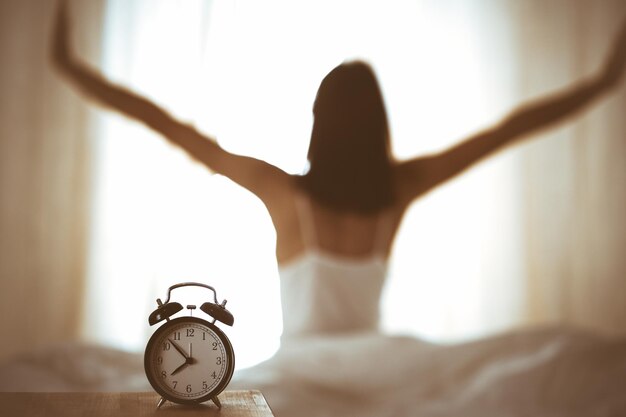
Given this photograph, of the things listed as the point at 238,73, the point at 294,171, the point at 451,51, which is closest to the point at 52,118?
the point at 238,73

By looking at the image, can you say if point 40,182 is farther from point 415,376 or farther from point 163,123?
point 415,376

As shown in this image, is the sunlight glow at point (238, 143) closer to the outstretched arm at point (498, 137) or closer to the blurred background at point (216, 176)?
the blurred background at point (216, 176)

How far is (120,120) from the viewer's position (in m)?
2.65

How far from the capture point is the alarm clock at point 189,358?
838mm

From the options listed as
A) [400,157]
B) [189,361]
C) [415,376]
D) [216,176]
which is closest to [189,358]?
[189,361]

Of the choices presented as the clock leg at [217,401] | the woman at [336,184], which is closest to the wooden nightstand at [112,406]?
the clock leg at [217,401]

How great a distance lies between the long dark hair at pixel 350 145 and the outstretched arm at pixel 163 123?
233mm

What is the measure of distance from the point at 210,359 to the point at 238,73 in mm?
1956

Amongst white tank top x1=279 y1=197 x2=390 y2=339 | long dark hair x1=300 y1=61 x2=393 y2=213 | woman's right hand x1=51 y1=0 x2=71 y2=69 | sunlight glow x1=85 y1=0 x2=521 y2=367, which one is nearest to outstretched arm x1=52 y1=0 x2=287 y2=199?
woman's right hand x1=51 y1=0 x2=71 y2=69

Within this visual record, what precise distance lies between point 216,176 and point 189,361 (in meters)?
1.79

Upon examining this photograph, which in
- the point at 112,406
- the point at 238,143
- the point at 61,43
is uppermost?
the point at 61,43

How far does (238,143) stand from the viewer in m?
2.67

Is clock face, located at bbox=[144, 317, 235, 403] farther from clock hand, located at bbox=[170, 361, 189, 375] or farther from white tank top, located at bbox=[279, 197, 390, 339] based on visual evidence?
white tank top, located at bbox=[279, 197, 390, 339]

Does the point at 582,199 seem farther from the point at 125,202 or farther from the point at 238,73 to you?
the point at 125,202
